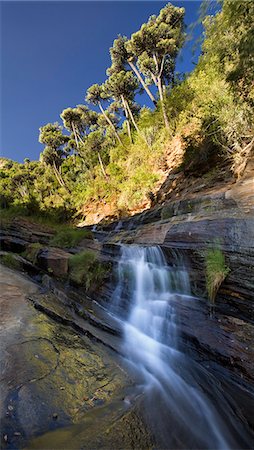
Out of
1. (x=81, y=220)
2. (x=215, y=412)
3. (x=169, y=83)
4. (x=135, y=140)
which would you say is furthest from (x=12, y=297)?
(x=169, y=83)

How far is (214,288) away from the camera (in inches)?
222

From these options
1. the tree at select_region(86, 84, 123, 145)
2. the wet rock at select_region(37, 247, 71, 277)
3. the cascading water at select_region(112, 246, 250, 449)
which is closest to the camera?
the cascading water at select_region(112, 246, 250, 449)

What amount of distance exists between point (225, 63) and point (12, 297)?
850 cm

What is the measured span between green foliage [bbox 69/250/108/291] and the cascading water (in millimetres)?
733

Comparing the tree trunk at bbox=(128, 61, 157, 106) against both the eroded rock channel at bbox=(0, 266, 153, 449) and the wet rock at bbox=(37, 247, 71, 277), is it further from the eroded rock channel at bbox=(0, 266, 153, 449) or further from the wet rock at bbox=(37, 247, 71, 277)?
the eroded rock channel at bbox=(0, 266, 153, 449)

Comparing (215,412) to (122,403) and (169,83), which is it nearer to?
(122,403)

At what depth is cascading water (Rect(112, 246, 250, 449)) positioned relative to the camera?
11.2ft

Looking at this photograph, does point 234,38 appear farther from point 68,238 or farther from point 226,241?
point 68,238

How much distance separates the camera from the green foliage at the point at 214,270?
18.5ft

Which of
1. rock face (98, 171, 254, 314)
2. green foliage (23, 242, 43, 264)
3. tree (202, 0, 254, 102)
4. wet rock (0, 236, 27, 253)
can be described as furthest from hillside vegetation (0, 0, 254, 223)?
green foliage (23, 242, 43, 264)

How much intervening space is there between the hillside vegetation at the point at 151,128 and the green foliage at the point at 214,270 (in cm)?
431

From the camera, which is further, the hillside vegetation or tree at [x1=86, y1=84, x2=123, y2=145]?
tree at [x1=86, y1=84, x2=123, y2=145]

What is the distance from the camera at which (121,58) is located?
76.6 ft

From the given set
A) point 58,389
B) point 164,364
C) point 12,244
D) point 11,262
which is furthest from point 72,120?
point 58,389
